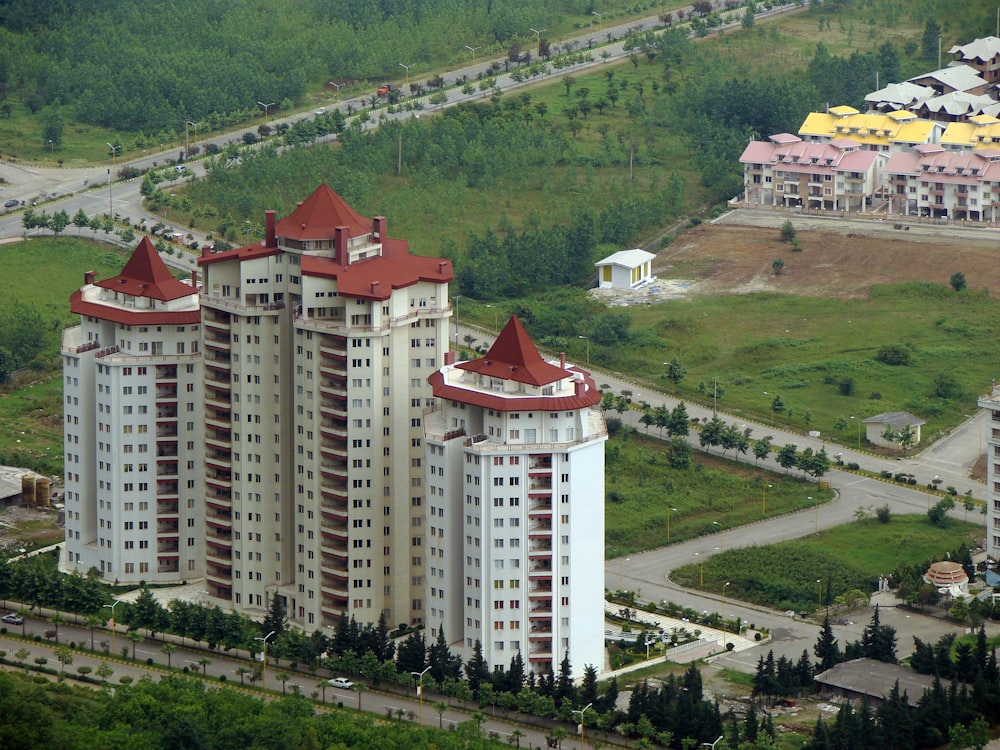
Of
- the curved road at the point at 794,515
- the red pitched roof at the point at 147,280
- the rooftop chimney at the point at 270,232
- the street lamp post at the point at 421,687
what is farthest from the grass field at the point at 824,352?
the street lamp post at the point at 421,687

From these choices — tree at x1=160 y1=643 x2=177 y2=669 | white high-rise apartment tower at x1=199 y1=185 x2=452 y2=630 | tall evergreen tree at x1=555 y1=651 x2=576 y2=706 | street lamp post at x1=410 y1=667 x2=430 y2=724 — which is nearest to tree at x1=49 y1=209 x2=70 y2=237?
white high-rise apartment tower at x1=199 y1=185 x2=452 y2=630

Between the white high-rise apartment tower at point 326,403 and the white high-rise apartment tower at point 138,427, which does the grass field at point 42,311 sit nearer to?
the white high-rise apartment tower at point 138,427

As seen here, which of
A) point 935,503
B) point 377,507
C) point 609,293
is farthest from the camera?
point 609,293

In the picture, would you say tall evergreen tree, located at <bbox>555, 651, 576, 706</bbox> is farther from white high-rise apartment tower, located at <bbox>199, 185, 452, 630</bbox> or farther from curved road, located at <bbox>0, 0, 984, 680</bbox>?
curved road, located at <bbox>0, 0, 984, 680</bbox>

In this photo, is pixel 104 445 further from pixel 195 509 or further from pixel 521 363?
pixel 521 363

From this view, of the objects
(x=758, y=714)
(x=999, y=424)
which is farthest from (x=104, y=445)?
(x=999, y=424)

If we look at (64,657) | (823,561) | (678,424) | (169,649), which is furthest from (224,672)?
(678,424)
